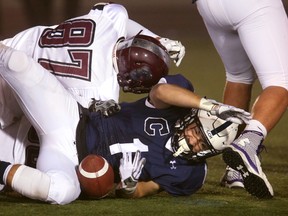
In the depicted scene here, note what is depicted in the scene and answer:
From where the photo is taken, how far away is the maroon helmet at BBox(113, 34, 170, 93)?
5.90 meters

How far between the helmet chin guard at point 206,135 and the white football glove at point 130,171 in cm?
22

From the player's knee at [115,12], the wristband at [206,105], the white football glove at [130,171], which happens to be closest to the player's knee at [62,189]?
the white football glove at [130,171]

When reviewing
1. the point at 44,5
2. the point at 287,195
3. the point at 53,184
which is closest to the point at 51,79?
the point at 53,184

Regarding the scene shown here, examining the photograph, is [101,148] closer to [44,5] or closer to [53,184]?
[53,184]

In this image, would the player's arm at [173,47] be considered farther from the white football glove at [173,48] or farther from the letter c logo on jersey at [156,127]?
the letter c logo on jersey at [156,127]

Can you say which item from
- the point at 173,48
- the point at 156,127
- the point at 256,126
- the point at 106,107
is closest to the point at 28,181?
the point at 106,107

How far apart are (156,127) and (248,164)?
635 mm

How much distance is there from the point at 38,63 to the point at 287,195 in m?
1.61

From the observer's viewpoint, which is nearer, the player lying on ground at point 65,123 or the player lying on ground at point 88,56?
the player lying on ground at point 65,123

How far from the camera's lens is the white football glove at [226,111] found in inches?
210

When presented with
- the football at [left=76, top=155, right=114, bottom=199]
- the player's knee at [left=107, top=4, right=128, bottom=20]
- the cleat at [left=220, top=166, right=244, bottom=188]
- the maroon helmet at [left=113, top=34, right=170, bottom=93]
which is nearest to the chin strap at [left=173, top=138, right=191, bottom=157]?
the football at [left=76, top=155, right=114, bottom=199]

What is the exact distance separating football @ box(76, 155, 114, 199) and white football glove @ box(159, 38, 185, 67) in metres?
0.93

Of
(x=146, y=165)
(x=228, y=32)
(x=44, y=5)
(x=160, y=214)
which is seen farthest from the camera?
(x=44, y=5)

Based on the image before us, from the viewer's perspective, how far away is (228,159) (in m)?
5.34
